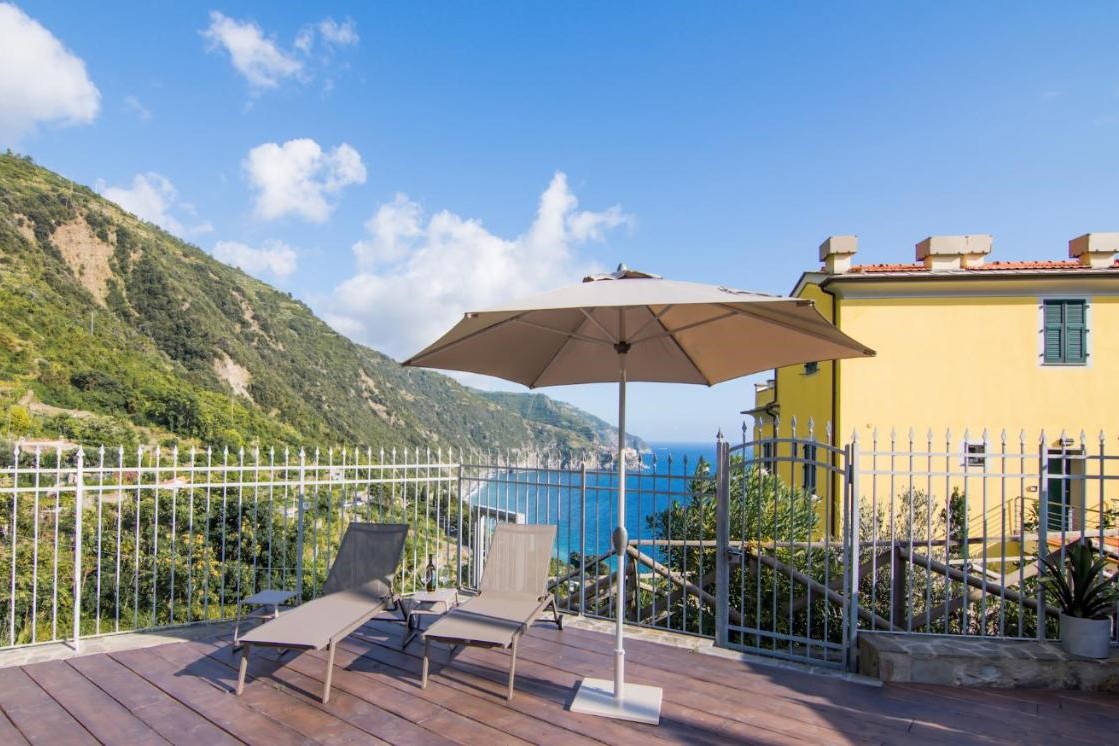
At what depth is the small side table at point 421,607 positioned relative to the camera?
15.4ft

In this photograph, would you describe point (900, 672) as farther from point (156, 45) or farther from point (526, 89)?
point (156, 45)

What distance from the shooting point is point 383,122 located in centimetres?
1261

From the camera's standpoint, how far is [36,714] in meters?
3.40

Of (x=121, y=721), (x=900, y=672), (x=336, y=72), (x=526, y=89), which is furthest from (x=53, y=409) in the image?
(x=900, y=672)

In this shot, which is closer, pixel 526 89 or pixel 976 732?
pixel 976 732

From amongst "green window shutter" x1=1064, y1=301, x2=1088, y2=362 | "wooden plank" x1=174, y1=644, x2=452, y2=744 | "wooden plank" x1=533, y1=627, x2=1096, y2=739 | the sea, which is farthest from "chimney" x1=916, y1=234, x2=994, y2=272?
"wooden plank" x1=174, y1=644, x2=452, y2=744

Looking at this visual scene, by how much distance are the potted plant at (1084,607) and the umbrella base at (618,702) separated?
2.75 meters

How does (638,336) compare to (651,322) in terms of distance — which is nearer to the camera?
(651,322)

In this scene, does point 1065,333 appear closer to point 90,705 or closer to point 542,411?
point 90,705

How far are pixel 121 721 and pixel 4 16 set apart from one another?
37.5 meters

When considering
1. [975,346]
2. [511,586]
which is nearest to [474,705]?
[511,586]

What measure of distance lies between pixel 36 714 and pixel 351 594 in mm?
1861

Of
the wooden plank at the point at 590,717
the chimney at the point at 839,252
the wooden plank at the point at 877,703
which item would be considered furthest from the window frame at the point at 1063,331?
the wooden plank at the point at 590,717

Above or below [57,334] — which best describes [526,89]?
above
